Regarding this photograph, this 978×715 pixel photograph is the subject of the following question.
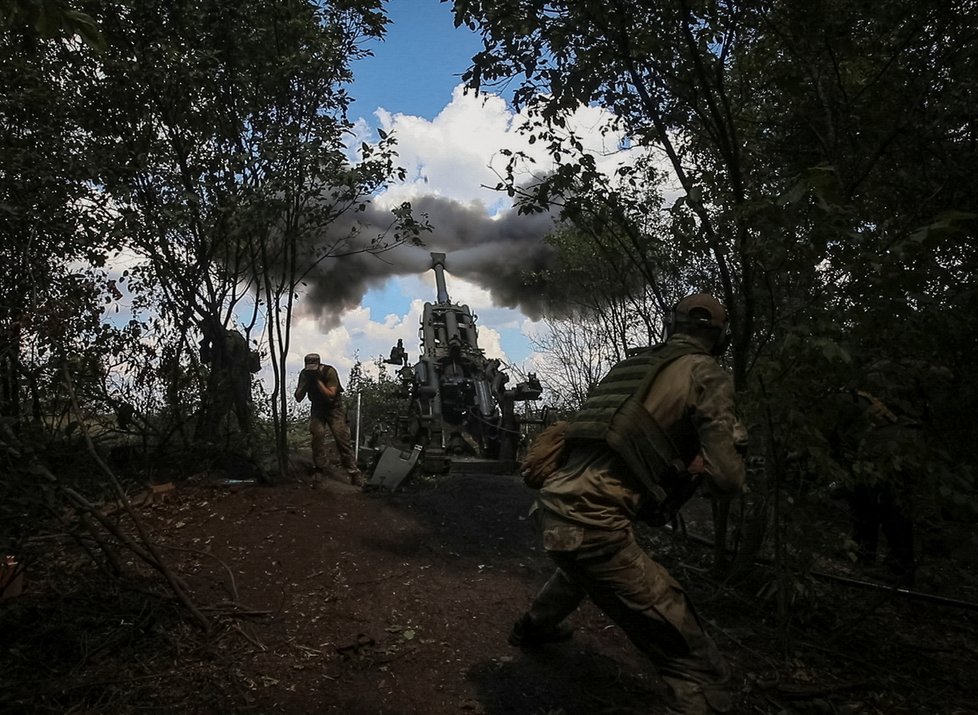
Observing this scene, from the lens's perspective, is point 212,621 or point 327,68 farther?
point 327,68

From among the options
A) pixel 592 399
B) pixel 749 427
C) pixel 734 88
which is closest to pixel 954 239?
pixel 734 88

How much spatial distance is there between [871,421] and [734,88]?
138 inches

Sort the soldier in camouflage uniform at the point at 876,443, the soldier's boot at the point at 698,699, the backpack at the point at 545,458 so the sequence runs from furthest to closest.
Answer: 1. the soldier in camouflage uniform at the point at 876,443
2. the backpack at the point at 545,458
3. the soldier's boot at the point at 698,699

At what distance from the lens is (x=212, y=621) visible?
15.0 feet

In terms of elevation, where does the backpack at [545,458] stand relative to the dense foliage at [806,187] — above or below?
below

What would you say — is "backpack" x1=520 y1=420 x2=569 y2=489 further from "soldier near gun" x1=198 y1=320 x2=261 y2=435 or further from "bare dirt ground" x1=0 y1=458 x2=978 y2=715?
"soldier near gun" x1=198 y1=320 x2=261 y2=435

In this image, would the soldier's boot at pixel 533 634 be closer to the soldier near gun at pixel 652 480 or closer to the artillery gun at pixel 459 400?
the soldier near gun at pixel 652 480

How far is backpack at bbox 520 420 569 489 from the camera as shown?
3566mm

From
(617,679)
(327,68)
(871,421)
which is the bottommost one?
(617,679)

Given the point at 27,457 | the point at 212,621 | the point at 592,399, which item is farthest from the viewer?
the point at 212,621

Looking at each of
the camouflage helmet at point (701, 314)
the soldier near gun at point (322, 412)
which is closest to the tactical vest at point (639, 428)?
the camouflage helmet at point (701, 314)

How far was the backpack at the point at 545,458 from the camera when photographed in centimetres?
357

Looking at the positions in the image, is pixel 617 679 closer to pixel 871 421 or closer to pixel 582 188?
pixel 871 421

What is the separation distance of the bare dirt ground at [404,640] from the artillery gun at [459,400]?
4.23 metres
